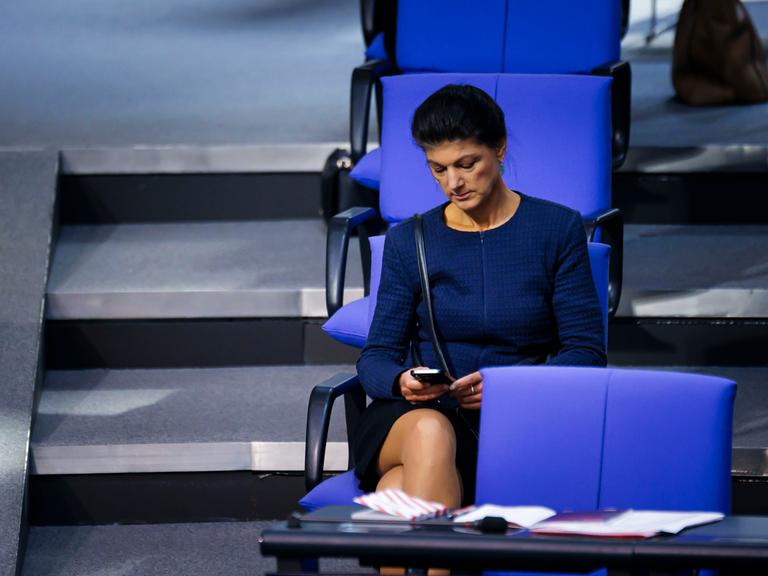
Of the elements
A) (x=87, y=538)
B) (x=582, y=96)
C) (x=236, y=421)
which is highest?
(x=582, y=96)

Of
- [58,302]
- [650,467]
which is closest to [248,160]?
[58,302]

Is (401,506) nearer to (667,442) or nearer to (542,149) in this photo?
(667,442)

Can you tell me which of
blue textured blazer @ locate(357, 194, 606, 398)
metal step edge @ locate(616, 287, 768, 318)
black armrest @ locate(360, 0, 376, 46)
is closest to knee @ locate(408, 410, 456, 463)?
blue textured blazer @ locate(357, 194, 606, 398)

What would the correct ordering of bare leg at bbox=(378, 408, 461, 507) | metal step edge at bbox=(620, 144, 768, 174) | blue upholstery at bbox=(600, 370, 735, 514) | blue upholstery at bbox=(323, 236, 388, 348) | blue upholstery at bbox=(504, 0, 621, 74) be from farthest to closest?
1. metal step edge at bbox=(620, 144, 768, 174)
2. blue upholstery at bbox=(504, 0, 621, 74)
3. blue upholstery at bbox=(323, 236, 388, 348)
4. bare leg at bbox=(378, 408, 461, 507)
5. blue upholstery at bbox=(600, 370, 735, 514)

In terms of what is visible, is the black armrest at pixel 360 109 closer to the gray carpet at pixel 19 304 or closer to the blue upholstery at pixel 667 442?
the gray carpet at pixel 19 304

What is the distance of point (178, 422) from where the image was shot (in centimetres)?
336

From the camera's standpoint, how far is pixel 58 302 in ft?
12.1

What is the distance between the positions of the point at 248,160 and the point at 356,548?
2.87m

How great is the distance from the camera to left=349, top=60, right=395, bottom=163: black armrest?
152 inches

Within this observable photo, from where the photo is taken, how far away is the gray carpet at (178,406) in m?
3.28

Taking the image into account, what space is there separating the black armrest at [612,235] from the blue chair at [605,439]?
3.76 ft

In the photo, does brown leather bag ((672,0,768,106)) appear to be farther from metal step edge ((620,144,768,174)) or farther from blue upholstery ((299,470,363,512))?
blue upholstery ((299,470,363,512))

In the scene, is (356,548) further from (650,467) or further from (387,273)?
(387,273)

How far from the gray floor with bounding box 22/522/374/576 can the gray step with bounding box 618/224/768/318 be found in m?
1.10
